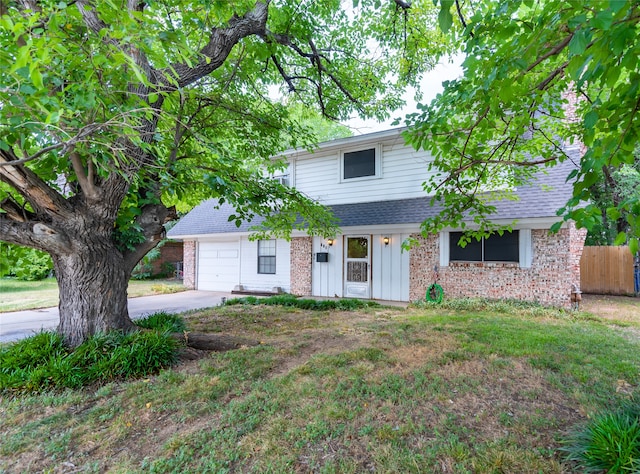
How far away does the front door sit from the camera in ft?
33.3

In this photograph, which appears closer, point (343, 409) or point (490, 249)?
point (343, 409)

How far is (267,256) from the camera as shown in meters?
12.4

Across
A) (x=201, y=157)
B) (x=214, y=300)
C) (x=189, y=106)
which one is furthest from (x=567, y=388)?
(x=214, y=300)

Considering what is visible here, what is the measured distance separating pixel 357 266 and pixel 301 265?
2.11 m

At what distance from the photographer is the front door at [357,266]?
1014 cm

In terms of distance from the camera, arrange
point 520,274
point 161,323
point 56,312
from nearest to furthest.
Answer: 1. point 161,323
2. point 520,274
3. point 56,312

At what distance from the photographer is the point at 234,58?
6133 mm

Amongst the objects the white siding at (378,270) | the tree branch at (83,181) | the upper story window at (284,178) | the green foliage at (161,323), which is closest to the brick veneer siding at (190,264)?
the upper story window at (284,178)

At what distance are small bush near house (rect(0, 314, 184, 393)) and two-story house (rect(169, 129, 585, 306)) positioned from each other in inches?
131

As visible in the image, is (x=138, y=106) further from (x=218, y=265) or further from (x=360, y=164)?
(x=218, y=265)

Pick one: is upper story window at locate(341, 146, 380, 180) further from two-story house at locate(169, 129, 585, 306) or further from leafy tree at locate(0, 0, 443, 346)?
leafy tree at locate(0, 0, 443, 346)

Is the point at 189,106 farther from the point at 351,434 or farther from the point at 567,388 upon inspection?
the point at 567,388

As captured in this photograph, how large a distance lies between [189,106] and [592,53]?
5813 mm

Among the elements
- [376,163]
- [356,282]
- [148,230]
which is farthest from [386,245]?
[148,230]
